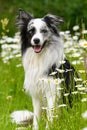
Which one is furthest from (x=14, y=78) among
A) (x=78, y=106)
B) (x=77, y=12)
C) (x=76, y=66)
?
(x=77, y=12)

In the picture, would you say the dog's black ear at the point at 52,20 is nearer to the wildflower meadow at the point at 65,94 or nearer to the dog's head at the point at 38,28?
the dog's head at the point at 38,28

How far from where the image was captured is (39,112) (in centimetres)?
705

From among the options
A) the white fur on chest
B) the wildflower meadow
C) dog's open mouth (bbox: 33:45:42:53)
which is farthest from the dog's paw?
dog's open mouth (bbox: 33:45:42:53)

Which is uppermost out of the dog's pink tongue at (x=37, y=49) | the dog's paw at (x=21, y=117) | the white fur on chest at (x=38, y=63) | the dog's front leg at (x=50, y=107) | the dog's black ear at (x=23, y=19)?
the dog's black ear at (x=23, y=19)

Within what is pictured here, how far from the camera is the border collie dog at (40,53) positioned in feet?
22.5

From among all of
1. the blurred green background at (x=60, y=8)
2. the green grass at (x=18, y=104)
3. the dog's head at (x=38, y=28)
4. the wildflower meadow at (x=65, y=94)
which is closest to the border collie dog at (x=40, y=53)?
the dog's head at (x=38, y=28)

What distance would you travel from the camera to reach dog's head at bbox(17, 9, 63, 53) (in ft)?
22.4

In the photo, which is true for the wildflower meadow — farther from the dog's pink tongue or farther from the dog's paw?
the dog's pink tongue

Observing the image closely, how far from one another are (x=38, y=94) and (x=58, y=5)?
8.11 m

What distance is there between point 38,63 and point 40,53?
5.2 inches

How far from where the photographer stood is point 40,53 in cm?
703

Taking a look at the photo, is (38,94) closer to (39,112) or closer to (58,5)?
(39,112)

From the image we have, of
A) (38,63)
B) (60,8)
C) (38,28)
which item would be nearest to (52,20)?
(38,28)

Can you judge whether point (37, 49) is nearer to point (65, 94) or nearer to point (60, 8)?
point (65, 94)
